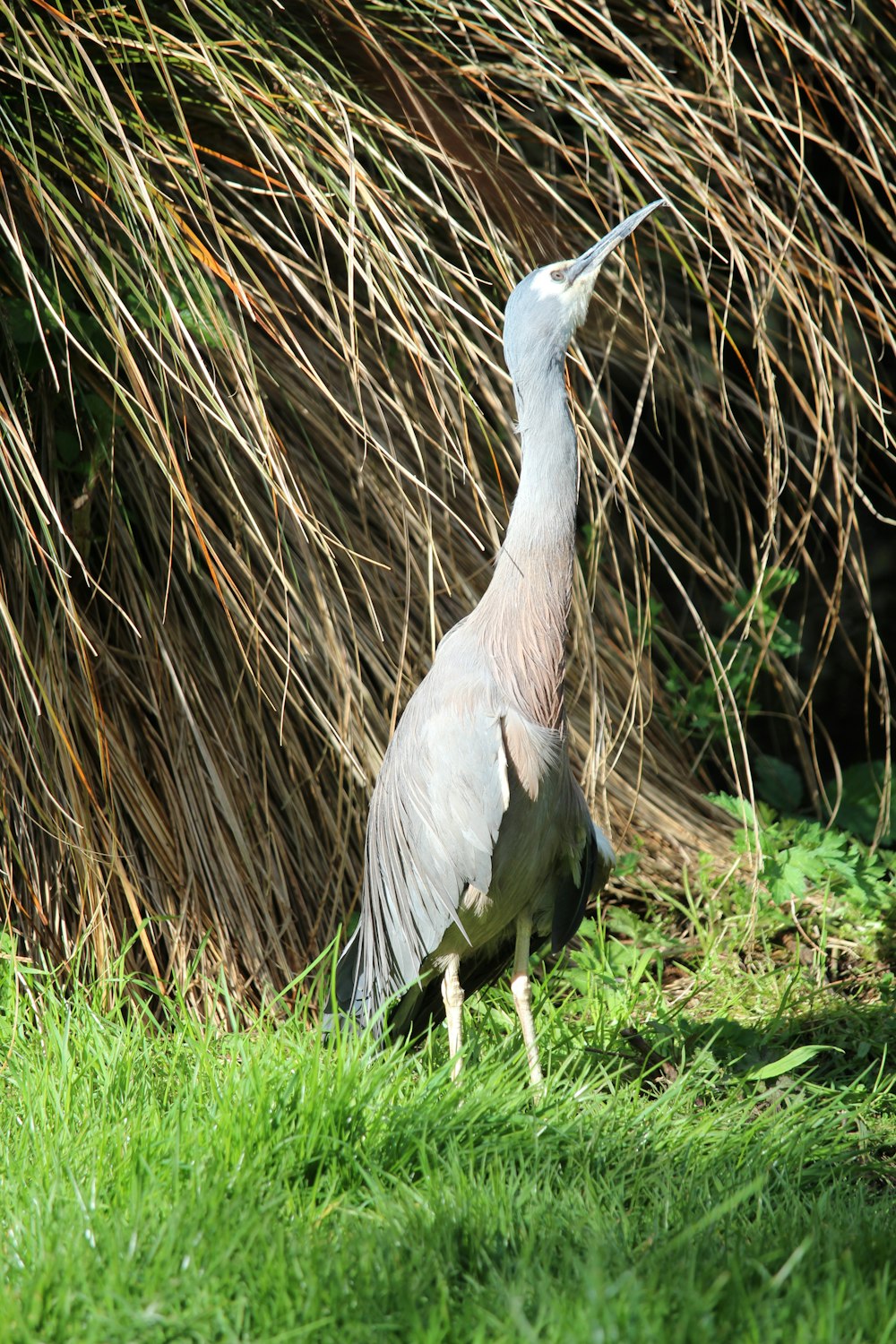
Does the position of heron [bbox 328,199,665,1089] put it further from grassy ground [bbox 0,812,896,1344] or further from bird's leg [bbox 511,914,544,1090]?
grassy ground [bbox 0,812,896,1344]

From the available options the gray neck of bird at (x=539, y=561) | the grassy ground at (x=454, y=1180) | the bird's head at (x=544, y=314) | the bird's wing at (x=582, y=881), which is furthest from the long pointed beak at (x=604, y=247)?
the grassy ground at (x=454, y=1180)

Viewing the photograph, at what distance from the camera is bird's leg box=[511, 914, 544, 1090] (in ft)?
9.16

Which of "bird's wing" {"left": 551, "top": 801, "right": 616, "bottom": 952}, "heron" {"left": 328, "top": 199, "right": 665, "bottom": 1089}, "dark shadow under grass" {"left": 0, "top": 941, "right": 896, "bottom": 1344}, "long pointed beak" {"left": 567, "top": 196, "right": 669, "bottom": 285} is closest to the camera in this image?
"dark shadow under grass" {"left": 0, "top": 941, "right": 896, "bottom": 1344}

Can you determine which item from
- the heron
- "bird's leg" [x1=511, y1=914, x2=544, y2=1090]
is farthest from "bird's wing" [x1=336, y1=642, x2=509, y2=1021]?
"bird's leg" [x1=511, y1=914, x2=544, y2=1090]

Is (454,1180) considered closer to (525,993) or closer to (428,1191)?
(428,1191)

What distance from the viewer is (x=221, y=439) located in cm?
334

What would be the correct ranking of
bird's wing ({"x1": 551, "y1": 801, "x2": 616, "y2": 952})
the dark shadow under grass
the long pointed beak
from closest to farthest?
the dark shadow under grass → the long pointed beak → bird's wing ({"x1": 551, "y1": 801, "x2": 616, "y2": 952})

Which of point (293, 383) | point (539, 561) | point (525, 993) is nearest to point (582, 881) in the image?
point (525, 993)

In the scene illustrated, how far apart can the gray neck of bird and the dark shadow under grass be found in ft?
2.92

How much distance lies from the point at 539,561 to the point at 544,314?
57 cm

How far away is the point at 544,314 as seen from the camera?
2.87m

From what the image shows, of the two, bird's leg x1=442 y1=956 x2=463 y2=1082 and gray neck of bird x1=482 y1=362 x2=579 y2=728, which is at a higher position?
gray neck of bird x1=482 y1=362 x2=579 y2=728

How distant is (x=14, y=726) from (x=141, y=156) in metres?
1.47

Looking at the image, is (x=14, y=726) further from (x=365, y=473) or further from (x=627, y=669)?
(x=627, y=669)
